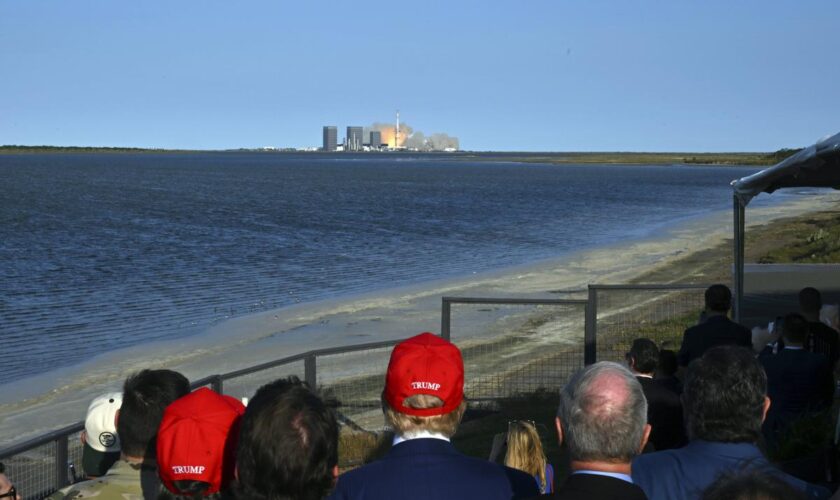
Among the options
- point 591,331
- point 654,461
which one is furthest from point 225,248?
point 654,461

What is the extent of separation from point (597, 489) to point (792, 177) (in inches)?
277

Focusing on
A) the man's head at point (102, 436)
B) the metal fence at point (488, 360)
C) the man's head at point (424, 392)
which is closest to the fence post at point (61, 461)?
the metal fence at point (488, 360)

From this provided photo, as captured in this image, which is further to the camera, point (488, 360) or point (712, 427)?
point (488, 360)

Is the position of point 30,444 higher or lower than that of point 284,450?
lower

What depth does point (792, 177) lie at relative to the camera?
31.6 ft

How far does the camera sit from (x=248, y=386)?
41.4 feet

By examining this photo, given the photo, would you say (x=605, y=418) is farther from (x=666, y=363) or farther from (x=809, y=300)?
(x=809, y=300)

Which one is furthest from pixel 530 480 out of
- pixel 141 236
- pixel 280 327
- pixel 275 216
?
pixel 275 216

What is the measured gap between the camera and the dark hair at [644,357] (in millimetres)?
6875

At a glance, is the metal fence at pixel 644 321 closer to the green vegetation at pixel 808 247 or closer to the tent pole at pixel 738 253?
the tent pole at pixel 738 253

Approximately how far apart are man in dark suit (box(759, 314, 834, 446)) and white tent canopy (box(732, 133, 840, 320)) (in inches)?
76.4

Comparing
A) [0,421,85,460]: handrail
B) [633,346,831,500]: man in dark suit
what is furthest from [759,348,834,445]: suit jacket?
[0,421,85,460]: handrail

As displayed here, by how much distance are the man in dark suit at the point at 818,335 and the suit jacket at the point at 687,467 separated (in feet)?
14.5

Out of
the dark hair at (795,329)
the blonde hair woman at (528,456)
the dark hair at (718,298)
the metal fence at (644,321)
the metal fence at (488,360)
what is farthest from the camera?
the metal fence at (644,321)
